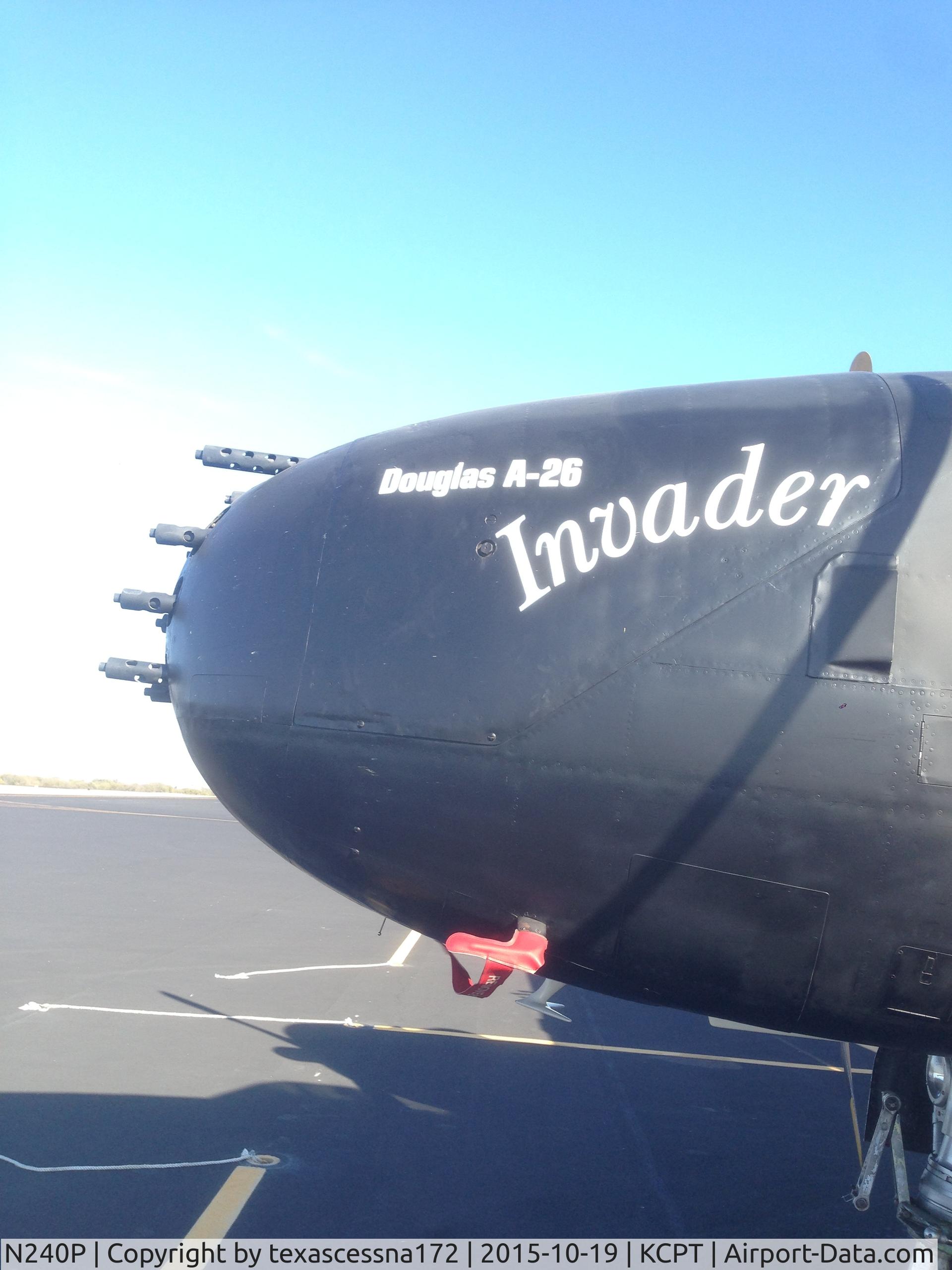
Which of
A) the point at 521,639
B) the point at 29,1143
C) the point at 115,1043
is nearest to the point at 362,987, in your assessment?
the point at 115,1043

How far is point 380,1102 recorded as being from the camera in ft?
24.7

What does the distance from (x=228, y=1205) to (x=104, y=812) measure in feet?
90.3

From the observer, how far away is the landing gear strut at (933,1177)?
3602mm

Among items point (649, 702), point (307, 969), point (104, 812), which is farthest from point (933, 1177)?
point (104, 812)

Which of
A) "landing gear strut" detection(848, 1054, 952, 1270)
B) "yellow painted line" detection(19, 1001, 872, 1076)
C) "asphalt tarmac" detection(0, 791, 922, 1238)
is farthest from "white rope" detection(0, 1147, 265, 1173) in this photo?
"landing gear strut" detection(848, 1054, 952, 1270)

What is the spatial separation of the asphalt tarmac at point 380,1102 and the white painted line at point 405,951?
0.14 meters

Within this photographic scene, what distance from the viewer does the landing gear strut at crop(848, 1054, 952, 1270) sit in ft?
11.8

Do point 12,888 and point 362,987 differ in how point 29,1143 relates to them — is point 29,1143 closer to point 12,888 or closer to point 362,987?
point 362,987

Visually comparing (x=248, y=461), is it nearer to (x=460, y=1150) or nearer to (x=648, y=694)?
(x=648, y=694)

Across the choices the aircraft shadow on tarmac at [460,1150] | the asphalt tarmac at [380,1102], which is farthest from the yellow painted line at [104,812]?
the aircraft shadow on tarmac at [460,1150]

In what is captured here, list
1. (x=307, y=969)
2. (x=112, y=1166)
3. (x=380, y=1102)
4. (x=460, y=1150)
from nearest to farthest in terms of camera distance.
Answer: (x=112, y=1166) → (x=460, y=1150) → (x=380, y=1102) → (x=307, y=969)

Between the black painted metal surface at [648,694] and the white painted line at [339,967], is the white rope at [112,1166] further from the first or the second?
the white painted line at [339,967]

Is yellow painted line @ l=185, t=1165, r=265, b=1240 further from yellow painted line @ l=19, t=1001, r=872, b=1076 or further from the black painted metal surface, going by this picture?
yellow painted line @ l=19, t=1001, r=872, b=1076
